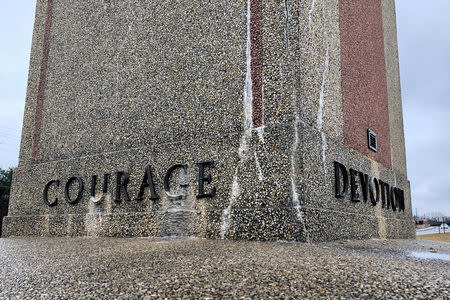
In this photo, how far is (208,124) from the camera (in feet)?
14.0

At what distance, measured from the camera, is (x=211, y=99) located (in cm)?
432

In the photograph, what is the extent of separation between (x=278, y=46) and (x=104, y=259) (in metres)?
2.64

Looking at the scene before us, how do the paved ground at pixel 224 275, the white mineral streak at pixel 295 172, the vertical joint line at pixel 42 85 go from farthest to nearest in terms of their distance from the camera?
the vertical joint line at pixel 42 85 < the white mineral streak at pixel 295 172 < the paved ground at pixel 224 275

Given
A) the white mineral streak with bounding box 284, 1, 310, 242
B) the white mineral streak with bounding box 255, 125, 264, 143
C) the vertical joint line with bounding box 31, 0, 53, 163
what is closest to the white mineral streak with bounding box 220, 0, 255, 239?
the white mineral streak with bounding box 255, 125, 264, 143

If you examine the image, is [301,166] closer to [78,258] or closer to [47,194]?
[78,258]

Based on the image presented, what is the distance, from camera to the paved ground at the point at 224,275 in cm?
179

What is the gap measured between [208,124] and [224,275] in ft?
7.90

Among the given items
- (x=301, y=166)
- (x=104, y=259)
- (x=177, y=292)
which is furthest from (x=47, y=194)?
(x=177, y=292)

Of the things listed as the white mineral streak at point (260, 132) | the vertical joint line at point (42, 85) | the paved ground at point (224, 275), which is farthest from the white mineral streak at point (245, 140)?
the vertical joint line at point (42, 85)

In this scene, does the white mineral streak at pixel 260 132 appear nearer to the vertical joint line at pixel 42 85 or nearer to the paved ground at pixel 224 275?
the paved ground at pixel 224 275

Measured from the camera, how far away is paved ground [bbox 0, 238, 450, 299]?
5.89 feet

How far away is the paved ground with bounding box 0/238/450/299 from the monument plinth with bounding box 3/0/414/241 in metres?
1.02

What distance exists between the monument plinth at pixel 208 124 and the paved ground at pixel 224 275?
3.35 ft

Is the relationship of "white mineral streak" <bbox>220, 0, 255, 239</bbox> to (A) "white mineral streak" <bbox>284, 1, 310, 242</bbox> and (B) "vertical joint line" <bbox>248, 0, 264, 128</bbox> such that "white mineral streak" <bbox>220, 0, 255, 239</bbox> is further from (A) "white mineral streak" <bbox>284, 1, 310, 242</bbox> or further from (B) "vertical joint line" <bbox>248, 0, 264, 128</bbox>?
(A) "white mineral streak" <bbox>284, 1, 310, 242</bbox>
